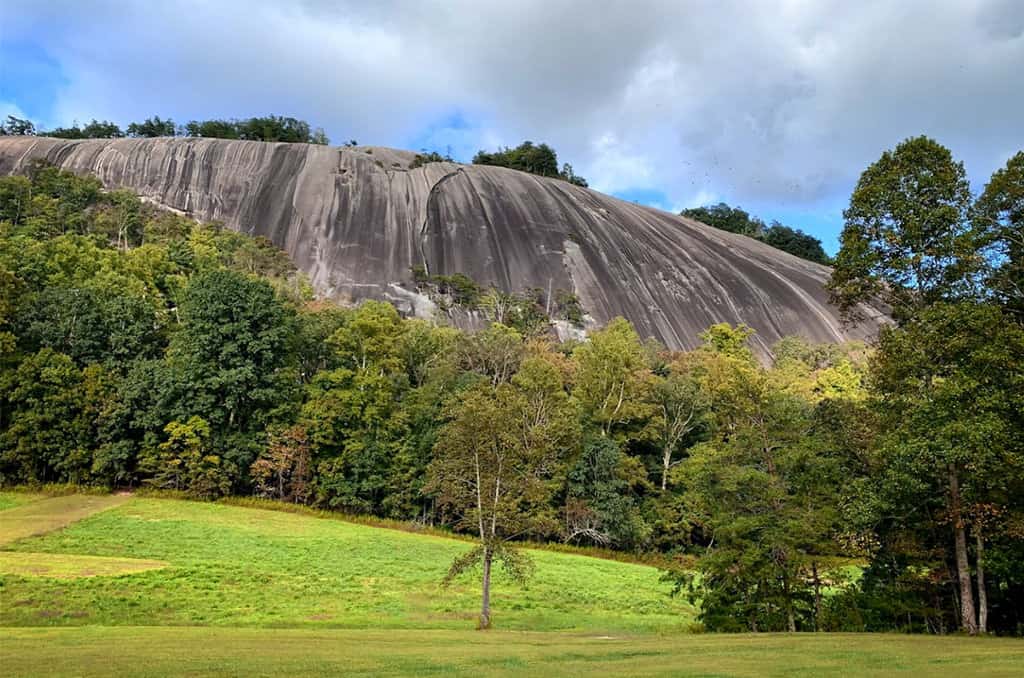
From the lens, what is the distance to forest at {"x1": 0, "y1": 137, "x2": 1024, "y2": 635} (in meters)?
16.4

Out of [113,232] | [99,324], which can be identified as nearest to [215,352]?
[99,324]

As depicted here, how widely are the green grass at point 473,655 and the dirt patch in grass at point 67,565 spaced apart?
871 centimetres

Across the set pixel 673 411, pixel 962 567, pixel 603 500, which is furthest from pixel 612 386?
pixel 962 567

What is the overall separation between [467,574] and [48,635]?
58.3 ft

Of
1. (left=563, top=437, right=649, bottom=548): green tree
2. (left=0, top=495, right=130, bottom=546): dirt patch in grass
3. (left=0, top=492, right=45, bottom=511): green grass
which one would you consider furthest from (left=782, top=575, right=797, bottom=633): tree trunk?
(left=0, top=492, right=45, bottom=511): green grass

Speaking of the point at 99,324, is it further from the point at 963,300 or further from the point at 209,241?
the point at 963,300

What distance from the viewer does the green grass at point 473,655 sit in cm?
1029

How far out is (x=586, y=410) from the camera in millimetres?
47156

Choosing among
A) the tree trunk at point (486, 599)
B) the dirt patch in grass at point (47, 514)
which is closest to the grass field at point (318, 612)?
the dirt patch in grass at point (47, 514)

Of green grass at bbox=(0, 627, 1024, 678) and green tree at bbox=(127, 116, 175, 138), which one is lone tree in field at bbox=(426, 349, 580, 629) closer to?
green grass at bbox=(0, 627, 1024, 678)

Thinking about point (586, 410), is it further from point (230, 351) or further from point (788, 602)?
point (788, 602)

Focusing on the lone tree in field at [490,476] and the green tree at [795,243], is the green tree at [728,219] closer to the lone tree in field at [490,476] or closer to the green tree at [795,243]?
the green tree at [795,243]

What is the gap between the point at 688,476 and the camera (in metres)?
43.1

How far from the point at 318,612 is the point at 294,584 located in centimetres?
396
